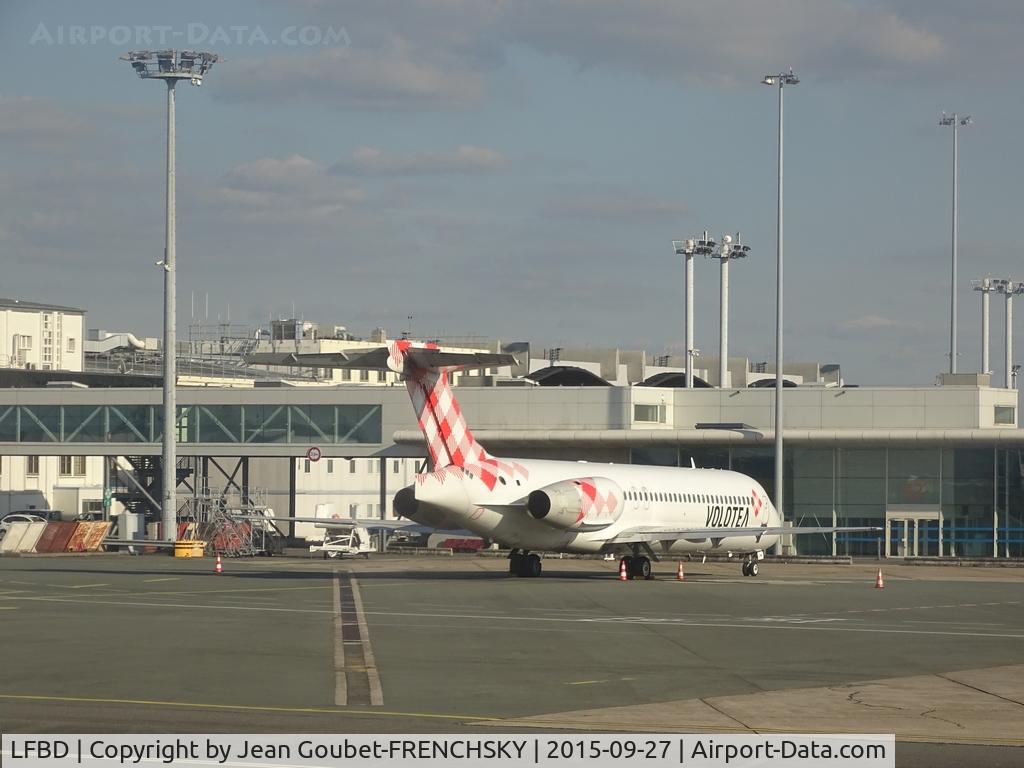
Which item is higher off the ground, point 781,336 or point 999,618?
point 781,336

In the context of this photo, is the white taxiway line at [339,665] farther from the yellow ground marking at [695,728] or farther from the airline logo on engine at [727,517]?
the airline logo on engine at [727,517]

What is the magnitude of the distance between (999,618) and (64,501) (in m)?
88.1

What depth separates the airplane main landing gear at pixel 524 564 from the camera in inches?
1858

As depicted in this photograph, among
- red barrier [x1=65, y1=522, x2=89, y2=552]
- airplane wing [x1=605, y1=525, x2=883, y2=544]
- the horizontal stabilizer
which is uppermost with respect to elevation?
the horizontal stabilizer

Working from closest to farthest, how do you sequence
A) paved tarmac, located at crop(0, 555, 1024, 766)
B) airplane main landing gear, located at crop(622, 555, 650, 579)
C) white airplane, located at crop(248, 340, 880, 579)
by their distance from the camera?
paved tarmac, located at crop(0, 555, 1024, 766), white airplane, located at crop(248, 340, 880, 579), airplane main landing gear, located at crop(622, 555, 650, 579)

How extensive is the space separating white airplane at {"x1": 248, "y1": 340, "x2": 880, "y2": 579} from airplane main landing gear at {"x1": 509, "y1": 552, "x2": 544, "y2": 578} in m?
0.03

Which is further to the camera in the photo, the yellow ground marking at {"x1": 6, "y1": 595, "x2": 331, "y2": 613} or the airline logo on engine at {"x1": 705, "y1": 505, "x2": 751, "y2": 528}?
the airline logo on engine at {"x1": 705, "y1": 505, "x2": 751, "y2": 528}

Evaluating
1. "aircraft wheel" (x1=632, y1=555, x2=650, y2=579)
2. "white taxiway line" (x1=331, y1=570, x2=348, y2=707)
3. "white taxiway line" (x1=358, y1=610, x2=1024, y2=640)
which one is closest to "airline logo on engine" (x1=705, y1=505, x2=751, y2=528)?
"aircraft wheel" (x1=632, y1=555, x2=650, y2=579)

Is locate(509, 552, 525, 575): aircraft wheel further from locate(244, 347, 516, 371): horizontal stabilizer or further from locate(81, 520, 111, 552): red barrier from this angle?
locate(81, 520, 111, 552): red barrier

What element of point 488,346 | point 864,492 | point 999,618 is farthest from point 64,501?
point 999,618

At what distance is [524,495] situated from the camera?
1698 inches

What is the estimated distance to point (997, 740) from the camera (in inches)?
596

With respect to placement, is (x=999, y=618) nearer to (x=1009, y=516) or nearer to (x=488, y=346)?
(x=1009, y=516)

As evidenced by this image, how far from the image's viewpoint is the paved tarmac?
51.8ft
